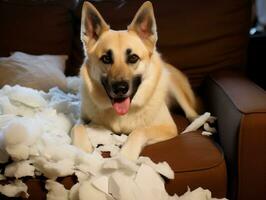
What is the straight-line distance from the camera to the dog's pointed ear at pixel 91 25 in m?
1.51

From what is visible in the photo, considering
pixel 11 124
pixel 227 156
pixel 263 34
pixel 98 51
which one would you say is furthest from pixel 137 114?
pixel 263 34

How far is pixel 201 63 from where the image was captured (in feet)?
6.72

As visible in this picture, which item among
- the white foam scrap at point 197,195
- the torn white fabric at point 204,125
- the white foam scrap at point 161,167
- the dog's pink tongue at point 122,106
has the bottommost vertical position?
the white foam scrap at point 197,195

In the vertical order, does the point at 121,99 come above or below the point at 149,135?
above

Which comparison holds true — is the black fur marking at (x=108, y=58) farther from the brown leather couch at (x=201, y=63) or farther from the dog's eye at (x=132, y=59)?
the brown leather couch at (x=201, y=63)

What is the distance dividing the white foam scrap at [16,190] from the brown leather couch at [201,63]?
0.08 feet

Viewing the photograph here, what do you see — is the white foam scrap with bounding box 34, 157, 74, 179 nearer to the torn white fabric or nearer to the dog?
the dog

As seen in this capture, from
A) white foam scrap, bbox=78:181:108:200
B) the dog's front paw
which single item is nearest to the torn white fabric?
the dog's front paw

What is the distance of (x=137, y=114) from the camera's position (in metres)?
1.59

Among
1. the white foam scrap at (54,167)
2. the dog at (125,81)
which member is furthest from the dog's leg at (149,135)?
the white foam scrap at (54,167)

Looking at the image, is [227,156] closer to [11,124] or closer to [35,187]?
[35,187]

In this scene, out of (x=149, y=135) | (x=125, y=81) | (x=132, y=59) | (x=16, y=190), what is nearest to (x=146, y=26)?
(x=132, y=59)

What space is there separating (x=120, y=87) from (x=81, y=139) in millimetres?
268

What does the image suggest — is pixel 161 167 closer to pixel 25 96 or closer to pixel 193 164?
pixel 193 164
